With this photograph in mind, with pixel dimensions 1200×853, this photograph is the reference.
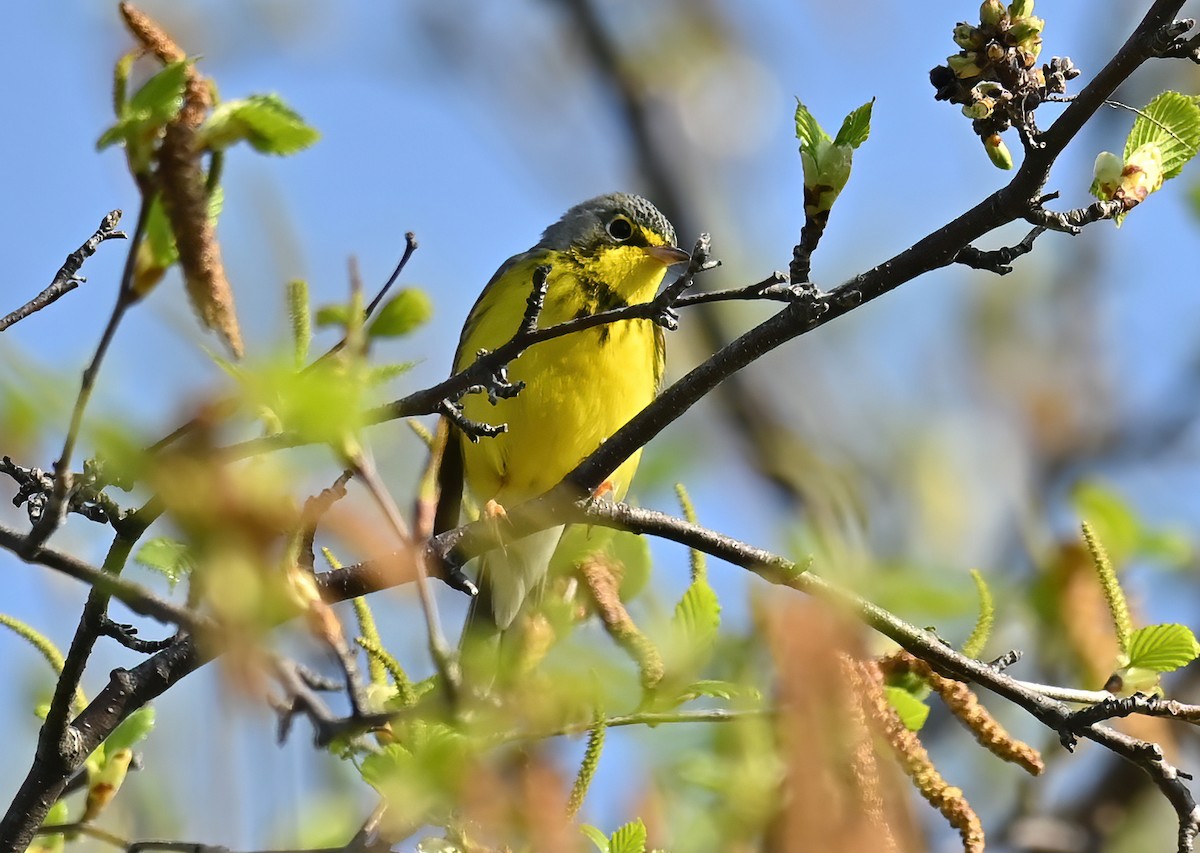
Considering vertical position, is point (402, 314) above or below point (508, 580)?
below

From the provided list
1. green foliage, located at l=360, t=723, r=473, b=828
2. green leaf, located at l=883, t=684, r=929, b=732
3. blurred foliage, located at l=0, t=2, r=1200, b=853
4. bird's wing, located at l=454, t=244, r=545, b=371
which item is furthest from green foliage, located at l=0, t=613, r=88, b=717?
bird's wing, located at l=454, t=244, r=545, b=371

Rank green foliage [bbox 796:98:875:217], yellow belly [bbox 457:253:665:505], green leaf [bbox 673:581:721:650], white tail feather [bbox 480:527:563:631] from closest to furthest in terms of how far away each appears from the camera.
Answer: green foliage [bbox 796:98:875:217]
green leaf [bbox 673:581:721:650]
white tail feather [bbox 480:527:563:631]
yellow belly [bbox 457:253:665:505]

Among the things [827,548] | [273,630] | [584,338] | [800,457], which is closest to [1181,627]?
[827,548]

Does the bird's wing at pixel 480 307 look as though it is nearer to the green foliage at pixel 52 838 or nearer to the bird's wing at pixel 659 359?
the bird's wing at pixel 659 359

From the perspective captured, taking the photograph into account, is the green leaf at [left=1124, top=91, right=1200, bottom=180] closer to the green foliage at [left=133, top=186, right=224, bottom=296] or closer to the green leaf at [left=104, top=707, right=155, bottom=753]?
the green foliage at [left=133, top=186, right=224, bottom=296]

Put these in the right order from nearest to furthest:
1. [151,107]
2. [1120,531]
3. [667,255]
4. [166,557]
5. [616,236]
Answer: [151,107] → [166,557] → [1120,531] → [667,255] → [616,236]

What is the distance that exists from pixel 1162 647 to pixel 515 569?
2945 millimetres

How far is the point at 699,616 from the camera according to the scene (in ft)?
8.75

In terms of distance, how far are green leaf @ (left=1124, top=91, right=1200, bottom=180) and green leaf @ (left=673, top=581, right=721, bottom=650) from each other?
1.05m

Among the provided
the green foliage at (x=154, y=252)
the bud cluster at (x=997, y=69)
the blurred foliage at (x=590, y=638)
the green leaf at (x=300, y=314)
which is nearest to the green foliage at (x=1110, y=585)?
the blurred foliage at (x=590, y=638)

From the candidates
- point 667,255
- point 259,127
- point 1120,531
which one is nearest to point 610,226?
point 667,255

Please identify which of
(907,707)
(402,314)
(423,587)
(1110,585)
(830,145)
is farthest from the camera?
(907,707)

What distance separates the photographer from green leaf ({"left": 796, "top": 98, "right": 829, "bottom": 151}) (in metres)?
2.21

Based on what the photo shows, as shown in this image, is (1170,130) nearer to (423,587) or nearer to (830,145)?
(830,145)
